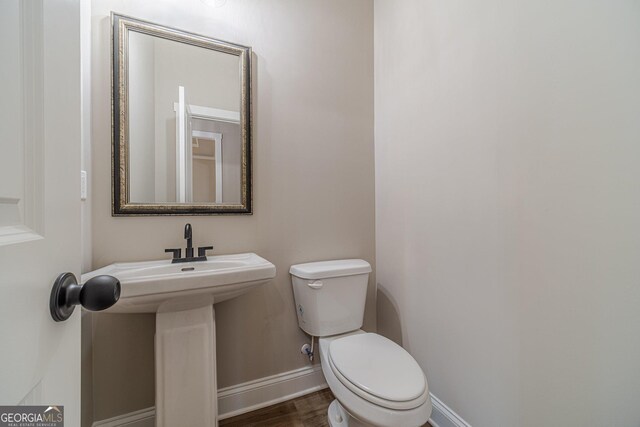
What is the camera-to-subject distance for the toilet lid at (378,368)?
3.00 feet

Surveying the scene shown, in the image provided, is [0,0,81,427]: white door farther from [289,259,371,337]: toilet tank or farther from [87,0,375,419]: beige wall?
[289,259,371,337]: toilet tank

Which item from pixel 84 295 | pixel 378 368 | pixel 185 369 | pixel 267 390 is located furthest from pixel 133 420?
pixel 84 295

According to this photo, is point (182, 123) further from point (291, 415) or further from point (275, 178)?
point (291, 415)

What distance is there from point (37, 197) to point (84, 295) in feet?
0.48

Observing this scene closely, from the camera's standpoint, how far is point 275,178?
146cm

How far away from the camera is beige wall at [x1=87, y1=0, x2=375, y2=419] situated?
1.14m

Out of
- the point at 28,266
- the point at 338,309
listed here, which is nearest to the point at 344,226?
the point at 338,309

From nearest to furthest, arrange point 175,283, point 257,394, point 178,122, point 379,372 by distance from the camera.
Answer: point 175,283
point 379,372
point 178,122
point 257,394

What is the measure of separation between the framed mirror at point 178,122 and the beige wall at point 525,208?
0.97 m

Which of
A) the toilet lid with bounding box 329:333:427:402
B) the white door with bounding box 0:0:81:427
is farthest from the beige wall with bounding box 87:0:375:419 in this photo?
the white door with bounding box 0:0:81:427

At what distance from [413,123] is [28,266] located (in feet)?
5.03

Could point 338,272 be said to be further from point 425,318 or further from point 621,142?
point 621,142

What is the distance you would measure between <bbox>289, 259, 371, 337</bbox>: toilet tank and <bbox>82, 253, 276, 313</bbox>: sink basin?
1.03 ft

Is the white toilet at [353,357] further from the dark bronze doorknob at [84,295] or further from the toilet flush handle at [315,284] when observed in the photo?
the dark bronze doorknob at [84,295]
